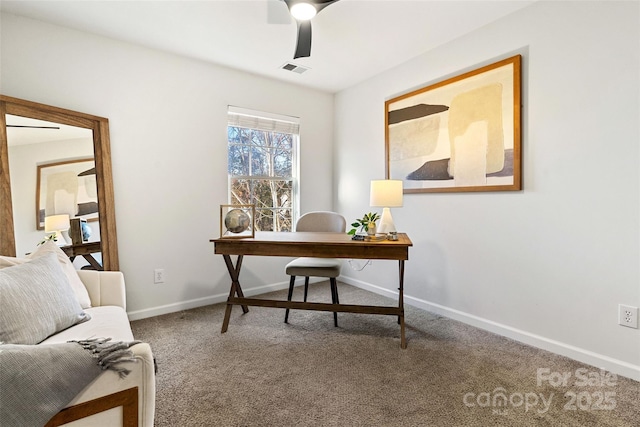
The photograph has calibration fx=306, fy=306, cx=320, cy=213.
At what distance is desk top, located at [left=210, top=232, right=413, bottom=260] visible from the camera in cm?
208

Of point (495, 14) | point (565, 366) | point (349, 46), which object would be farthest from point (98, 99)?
point (565, 366)

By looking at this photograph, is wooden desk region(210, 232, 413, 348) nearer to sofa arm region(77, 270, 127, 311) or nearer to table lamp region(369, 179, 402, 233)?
table lamp region(369, 179, 402, 233)

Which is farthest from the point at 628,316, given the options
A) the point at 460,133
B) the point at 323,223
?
the point at 323,223

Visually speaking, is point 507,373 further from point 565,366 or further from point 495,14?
point 495,14

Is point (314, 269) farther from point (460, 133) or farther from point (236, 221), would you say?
point (460, 133)

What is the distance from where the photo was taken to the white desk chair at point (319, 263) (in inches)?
96.8

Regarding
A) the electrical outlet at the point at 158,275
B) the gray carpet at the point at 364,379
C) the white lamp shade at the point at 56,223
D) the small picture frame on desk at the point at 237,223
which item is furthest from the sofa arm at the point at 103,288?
the electrical outlet at the point at 158,275

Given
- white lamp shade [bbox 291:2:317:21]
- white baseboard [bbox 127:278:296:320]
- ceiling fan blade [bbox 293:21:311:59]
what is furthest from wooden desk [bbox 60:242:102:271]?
white lamp shade [bbox 291:2:317:21]

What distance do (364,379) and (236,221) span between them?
1.41 meters

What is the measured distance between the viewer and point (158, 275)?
2.86 meters

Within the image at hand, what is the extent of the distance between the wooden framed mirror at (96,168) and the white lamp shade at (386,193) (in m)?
2.19

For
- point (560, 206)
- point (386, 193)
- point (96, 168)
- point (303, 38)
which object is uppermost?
point (303, 38)

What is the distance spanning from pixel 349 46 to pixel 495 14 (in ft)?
3.73

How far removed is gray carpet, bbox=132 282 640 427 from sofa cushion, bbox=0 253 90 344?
2.06ft
